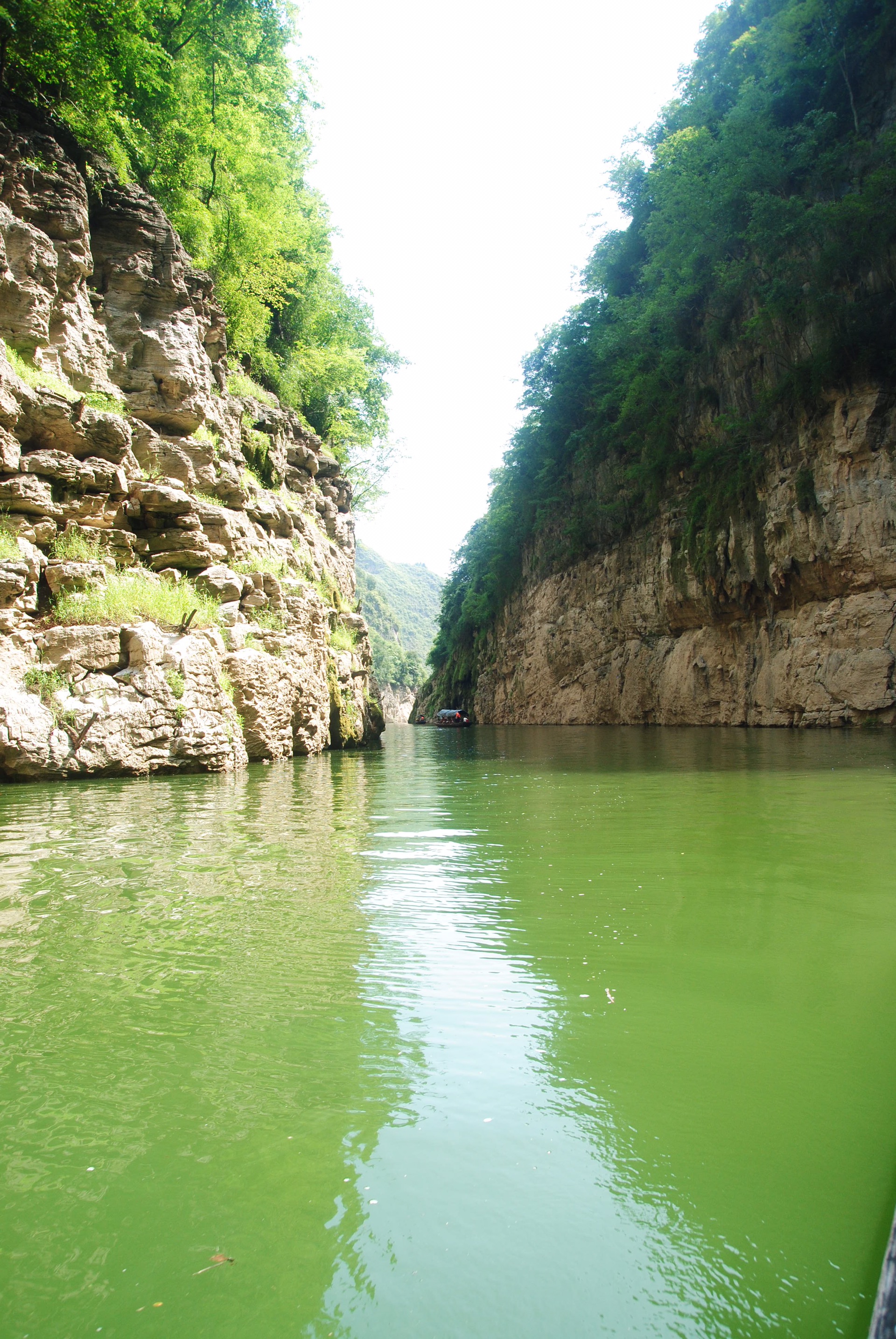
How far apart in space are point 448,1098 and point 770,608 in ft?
71.9

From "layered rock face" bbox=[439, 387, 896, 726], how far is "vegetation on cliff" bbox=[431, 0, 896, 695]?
914 mm

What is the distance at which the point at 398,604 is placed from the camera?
179875mm

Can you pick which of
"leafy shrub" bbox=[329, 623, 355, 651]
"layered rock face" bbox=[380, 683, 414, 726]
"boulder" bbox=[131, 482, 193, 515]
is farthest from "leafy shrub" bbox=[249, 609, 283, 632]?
"layered rock face" bbox=[380, 683, 414, 726]

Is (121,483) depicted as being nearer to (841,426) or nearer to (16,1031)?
(16,1031)

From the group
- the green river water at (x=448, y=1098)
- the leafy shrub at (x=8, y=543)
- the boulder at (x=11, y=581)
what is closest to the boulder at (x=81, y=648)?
the boulder at (x=11, y=581)

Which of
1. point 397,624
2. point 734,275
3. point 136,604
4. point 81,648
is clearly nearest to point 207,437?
point 136,604

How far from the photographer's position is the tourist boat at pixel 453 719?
38.7 m

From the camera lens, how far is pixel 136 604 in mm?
9547

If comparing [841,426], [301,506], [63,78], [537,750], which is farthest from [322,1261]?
[841,426]

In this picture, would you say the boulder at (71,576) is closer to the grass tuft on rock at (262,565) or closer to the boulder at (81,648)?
Result: the boulder at (81,648)

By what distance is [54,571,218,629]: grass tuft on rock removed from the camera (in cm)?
893

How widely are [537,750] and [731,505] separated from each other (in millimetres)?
11788

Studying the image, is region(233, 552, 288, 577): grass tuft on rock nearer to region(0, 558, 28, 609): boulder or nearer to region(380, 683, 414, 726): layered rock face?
region(0, 558, 28, 609): boulder

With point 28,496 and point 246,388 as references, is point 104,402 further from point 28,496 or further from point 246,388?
point 246,388
